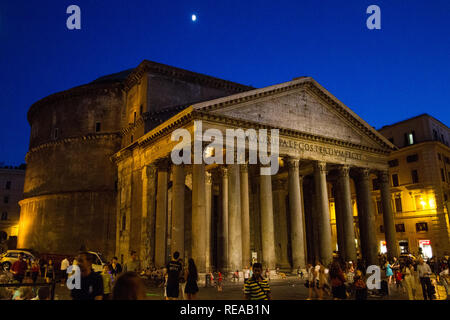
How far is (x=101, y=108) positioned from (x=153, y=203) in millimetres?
11218

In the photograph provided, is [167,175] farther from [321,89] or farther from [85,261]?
[85,261]

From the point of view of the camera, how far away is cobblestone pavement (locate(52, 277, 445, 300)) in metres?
12.4

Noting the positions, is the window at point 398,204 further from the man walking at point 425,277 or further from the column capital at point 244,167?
the man walking at point 425,277

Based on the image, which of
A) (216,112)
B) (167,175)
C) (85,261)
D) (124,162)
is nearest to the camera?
(85,261)

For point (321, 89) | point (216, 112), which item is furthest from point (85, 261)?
→ point (321, 89)

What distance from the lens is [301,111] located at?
21453 mm

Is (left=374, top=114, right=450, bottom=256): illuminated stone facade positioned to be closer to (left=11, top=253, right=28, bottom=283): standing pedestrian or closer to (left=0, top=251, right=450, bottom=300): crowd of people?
(left=0, top=251, right=450, bottom=300): crowd of people

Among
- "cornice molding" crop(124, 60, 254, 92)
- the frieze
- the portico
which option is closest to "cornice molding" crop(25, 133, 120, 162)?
the portico

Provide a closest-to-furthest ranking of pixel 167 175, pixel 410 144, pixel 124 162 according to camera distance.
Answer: pixel 167 175 < pixel 124 162 < pixel 410 144

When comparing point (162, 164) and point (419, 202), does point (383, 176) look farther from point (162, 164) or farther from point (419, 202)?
point (162, 164)

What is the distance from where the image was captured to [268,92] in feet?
65.3

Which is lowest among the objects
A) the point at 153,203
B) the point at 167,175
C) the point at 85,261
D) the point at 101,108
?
the point at 85,261

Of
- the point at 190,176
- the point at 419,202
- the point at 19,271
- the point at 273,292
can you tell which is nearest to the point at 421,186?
the point at 419,202
